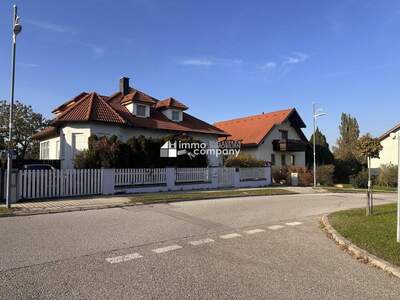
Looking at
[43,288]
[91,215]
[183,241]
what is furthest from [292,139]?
[43,288]

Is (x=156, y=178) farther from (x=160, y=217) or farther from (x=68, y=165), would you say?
(x=160, y=217)

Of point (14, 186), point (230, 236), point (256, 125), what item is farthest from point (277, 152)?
point (230, 236)

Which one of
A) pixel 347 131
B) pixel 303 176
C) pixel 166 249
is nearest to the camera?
pixel 166 249

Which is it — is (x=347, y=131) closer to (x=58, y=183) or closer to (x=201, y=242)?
(x=58, y=183)

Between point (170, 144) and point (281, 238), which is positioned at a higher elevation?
point (170, 144)

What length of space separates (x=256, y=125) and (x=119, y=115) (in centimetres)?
1879

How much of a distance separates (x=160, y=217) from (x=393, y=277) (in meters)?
7.37

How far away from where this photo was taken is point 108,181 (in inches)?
730

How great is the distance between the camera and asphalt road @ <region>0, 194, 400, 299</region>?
4.98 metres

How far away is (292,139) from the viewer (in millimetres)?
39969

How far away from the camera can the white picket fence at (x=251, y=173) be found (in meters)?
26.5

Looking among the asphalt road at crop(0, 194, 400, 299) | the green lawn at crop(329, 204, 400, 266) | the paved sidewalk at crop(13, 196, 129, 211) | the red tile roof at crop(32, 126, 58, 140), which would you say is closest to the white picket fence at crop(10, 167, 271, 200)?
the paved sidewalk at crop(13, 196, 129, 211)

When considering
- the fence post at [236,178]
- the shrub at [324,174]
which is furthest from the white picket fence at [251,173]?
the shrub at [324,174]

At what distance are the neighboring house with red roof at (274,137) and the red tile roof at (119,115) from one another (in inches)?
259
